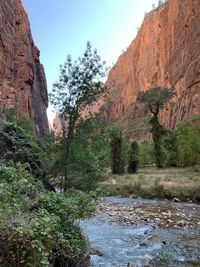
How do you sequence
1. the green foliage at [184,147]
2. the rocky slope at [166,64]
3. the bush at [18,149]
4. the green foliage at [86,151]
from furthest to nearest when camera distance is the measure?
the rocky slope at [166,64]
the green foliage at [184,147]
the green foliage at [86,151]
the bush at [18,149]

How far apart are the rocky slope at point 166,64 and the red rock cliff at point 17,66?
1907 cm

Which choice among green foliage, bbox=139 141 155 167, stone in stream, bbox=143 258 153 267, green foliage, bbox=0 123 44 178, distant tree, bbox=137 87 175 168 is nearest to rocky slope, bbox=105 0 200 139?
A: distant tree, bbox=137 87 175 168

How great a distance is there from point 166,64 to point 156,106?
49108 millimetres

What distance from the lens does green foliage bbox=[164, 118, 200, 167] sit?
41.4 m

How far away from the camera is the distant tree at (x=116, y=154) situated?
138 feet

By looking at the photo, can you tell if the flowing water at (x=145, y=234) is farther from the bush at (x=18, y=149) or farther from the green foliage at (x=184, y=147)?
the green foliage at (x=184, y=147)

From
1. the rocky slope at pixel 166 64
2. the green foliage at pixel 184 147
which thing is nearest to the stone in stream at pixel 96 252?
the green foliage at pixel 184 147

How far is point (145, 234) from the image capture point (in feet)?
40.3

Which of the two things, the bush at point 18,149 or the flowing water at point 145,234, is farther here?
the bush at point 18,149

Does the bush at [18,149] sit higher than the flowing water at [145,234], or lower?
higher

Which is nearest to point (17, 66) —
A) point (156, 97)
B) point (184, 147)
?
point (156, 97)

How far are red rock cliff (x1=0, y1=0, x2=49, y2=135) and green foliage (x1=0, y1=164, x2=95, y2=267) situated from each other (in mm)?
59595

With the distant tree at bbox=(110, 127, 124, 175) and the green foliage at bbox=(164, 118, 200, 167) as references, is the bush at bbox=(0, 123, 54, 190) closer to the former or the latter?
the distant tree at bbox=(110, 127, 124, 175)

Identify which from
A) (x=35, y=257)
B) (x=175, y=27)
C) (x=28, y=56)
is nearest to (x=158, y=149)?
(x=35, y=257)
